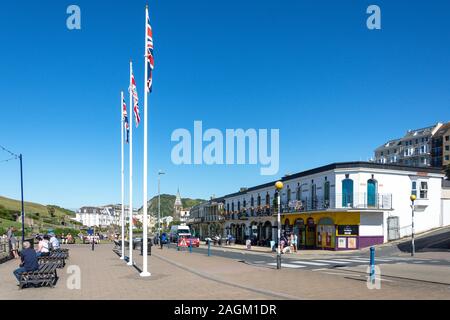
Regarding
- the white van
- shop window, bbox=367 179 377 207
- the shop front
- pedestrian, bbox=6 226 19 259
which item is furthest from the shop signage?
the white van

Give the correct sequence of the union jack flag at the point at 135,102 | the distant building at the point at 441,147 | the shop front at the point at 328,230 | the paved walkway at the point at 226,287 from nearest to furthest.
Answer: the paved walkway at the point at 226,287, the union jack flag at the point at 135,102, the shop front at the point at 328,230, the distant building at the point at 441,147

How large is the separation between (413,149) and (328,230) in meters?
86.5

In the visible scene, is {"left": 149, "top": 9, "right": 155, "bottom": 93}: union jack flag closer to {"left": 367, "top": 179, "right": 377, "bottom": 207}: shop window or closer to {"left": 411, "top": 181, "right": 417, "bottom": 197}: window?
{"left": 367, "top": 179, "right": 377, "bottom": 207}: shop window

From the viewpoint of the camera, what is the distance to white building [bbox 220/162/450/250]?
121 ft

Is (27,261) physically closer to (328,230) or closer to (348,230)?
(348,230)

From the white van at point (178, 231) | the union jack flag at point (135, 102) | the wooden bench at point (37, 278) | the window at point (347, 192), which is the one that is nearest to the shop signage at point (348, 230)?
the window at point (347, 192)

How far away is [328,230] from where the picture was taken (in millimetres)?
38531

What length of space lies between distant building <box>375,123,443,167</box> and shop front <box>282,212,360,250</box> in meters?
68.8

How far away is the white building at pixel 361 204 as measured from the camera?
36938mm

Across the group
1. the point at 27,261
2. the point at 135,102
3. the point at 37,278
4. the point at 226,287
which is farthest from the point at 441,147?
the point at 27,261

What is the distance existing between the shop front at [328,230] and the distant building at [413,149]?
6880cm

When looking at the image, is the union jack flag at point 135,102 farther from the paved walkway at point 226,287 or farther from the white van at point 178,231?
the white van at point 178,231

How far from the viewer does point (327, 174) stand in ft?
128

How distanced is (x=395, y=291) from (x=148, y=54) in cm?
1134
